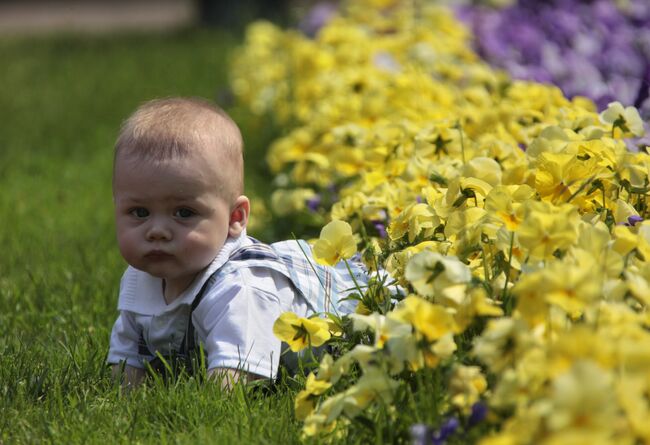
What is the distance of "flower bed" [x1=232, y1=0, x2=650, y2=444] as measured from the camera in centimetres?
169

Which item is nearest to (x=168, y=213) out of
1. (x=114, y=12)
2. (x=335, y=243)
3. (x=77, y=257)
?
(x=335, y=243)

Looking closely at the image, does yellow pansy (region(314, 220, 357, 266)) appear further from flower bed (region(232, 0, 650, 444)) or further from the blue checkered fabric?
the blue checkered fabric

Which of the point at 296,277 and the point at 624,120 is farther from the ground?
the point at 624,120

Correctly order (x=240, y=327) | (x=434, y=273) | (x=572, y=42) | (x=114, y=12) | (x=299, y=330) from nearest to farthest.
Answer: (x=434, y=273), (x=299, y=330), (x=240, y=327), (x=572, y=42), (x=114, y=12)

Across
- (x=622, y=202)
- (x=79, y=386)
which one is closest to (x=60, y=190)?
(x=79, y=386)

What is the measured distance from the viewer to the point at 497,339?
186 centimetres

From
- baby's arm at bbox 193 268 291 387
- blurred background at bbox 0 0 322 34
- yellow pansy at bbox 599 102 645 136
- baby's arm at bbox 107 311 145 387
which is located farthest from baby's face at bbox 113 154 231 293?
blurred background at bbox 0 0 322 34

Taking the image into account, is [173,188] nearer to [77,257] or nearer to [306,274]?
[306,274]

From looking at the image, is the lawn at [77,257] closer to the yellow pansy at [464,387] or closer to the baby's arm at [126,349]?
the baby's arm at [126,349]

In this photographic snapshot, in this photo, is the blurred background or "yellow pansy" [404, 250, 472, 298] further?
the blurred background

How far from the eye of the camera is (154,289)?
9.39 feet

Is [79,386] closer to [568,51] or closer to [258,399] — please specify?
[258,399]

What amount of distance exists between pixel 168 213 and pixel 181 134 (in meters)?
0.20

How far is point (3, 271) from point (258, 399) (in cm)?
181
